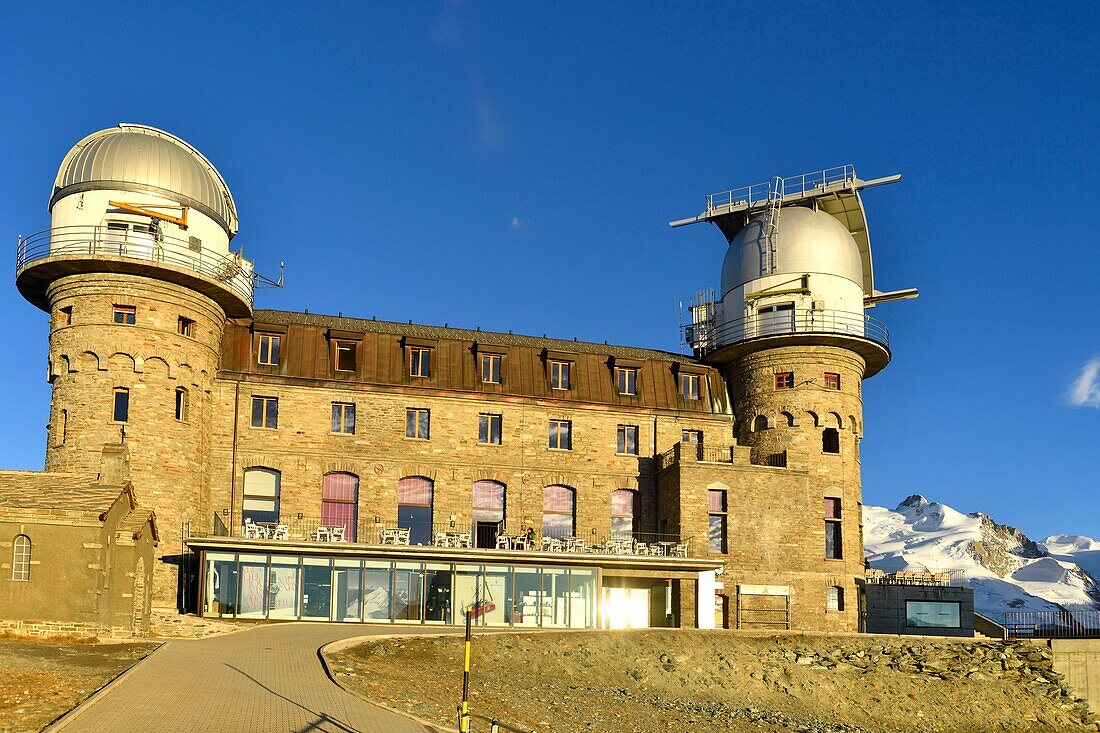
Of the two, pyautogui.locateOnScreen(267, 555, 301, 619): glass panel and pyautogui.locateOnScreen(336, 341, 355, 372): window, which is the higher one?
pyautogui.locateOnScreen(336, 341, 355, 372): window

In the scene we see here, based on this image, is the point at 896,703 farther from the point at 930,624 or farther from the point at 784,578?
the point at 930,624

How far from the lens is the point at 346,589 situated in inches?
1476

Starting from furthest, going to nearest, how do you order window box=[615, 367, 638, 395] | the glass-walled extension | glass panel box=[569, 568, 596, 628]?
1. window box=[615, 367, 638, 395]
2. glass panel box=[569, 568, 596, 628]
3. the glass-walled extension

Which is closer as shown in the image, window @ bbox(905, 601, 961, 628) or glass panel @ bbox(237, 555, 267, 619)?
glass panel @ bbox(237, 555, 267, 619)

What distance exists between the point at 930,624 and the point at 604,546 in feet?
51.7

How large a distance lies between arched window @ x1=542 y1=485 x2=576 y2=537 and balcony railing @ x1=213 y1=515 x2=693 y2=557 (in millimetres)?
122

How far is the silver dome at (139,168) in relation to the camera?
132ft

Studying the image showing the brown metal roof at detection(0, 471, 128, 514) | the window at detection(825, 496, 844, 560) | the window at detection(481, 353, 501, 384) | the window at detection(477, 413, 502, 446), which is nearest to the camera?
the brown metal roof at detection(0, 471, 128, 514)

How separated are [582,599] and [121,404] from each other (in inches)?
692

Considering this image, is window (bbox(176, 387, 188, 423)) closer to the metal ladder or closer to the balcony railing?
the balcony railing

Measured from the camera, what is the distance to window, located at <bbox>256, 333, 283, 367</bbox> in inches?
1703

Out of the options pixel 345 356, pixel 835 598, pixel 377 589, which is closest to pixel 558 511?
pixel 377 589

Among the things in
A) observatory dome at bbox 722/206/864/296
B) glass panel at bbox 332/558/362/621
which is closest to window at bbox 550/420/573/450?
observatory dome at bbox 722/206/864/296

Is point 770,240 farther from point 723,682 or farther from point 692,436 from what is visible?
point 723,682
